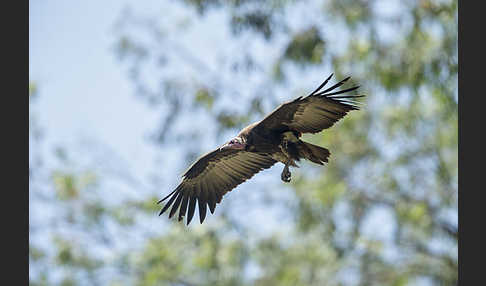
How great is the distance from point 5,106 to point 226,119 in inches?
273

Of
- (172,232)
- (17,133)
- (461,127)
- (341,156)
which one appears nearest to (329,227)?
(341,156)

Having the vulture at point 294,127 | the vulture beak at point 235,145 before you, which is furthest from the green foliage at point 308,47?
the vulture beak at point 235,145

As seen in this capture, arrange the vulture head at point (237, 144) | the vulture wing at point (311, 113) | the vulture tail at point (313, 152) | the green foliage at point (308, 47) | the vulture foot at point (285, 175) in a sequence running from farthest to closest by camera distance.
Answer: the green foliage at point (308, 47) < the vulture head at point (237, 144) < the vulture tail at point (313, 152) < the vulture foot at point (285, 175) < the vulture wing at point (311, 113)

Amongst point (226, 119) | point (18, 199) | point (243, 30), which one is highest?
point (243, 30)

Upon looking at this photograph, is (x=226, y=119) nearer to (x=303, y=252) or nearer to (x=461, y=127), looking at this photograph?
(x=303, y=252)

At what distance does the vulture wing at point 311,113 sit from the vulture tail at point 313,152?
145mm

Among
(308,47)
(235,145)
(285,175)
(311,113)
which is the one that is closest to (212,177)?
(235,145)

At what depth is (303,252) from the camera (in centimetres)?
1886

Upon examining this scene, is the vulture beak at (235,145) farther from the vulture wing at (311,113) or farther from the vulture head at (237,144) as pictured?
the vulture wing at (311,113)

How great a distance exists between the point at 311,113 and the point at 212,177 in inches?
72.3

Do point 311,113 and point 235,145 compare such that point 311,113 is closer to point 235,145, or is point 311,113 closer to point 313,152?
point 313,152

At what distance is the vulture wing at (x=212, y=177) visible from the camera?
8.66m

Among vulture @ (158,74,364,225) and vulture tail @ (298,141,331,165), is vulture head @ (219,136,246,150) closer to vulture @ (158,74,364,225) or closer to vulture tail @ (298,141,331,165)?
vulture @ (158,74,364,225)

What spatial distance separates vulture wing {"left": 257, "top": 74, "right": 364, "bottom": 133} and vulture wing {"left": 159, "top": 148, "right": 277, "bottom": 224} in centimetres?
109
